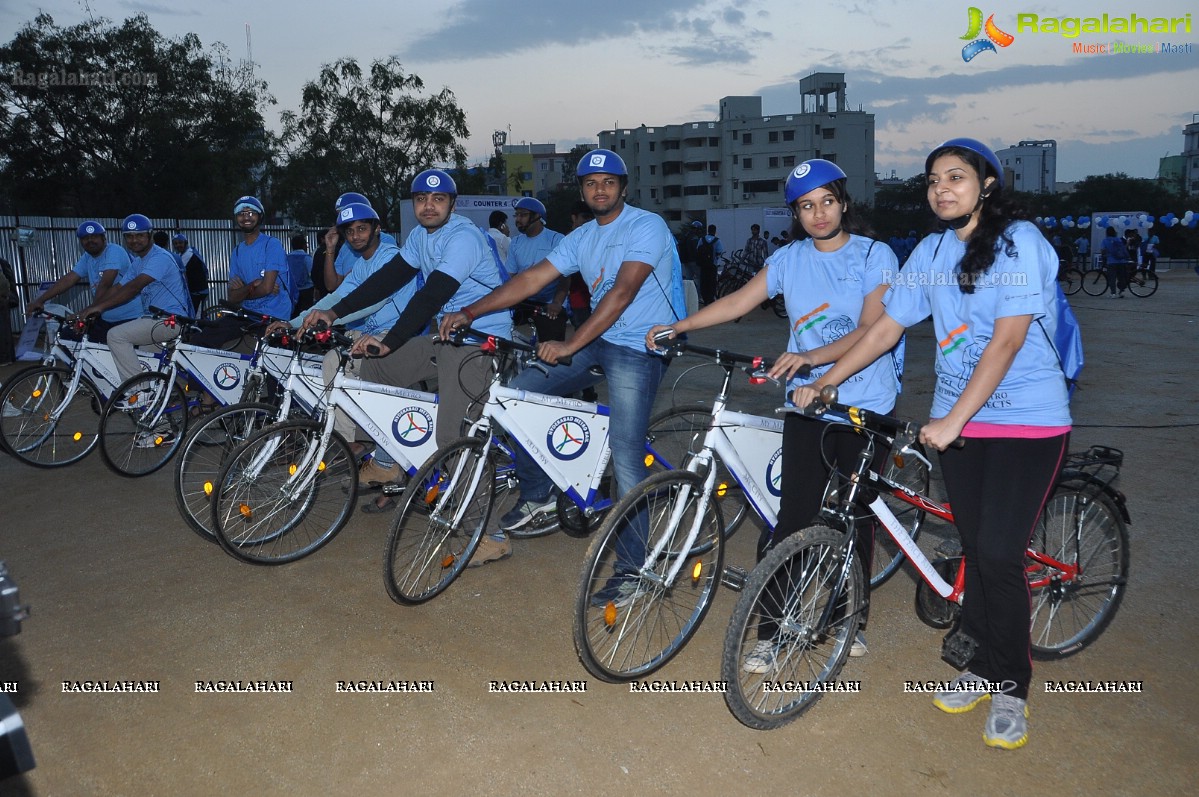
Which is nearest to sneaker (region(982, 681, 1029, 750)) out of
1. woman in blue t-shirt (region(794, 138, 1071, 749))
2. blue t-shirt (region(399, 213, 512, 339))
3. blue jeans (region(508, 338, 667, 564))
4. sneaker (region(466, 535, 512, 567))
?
woman in blue t-shirt (region(794, 138, 1071, 749))

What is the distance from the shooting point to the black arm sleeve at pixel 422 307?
4.89 metres

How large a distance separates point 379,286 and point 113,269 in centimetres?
374

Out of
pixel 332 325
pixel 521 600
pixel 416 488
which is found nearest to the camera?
pixel 416 488

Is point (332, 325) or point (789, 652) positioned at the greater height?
point (332, 325)

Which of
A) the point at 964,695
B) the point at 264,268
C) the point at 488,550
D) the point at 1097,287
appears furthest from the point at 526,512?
the point at 1097,287

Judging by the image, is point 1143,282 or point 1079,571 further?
point 1143,282

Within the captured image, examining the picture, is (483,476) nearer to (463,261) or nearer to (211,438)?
(463,261)

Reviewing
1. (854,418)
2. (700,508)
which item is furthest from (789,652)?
(854,418)

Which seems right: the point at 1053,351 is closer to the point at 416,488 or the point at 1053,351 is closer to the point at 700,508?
the point at 700,508

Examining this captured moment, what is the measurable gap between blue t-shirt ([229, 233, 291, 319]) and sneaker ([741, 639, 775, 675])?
19.3 ft

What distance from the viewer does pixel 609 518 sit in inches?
137

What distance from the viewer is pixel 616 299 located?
163 inches

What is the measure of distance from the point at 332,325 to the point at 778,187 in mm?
85928

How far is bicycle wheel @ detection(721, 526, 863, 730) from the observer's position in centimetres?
307
